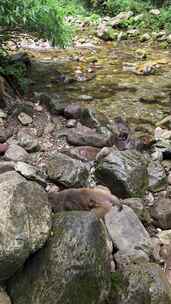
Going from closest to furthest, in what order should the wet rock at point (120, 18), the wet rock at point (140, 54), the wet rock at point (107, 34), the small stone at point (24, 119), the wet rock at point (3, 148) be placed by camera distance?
the wet rock at point (3, 148) → the small stone at point (24, 119) → the wet rock at point (140, 54) → the wet rock at point (107, 34) → the wet rock at point (120, 18)

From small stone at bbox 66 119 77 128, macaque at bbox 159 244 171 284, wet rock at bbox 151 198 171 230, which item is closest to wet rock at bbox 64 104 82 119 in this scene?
small stone at bbox 66 119 77 128

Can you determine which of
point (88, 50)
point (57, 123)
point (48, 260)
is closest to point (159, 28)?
point (88, 50)

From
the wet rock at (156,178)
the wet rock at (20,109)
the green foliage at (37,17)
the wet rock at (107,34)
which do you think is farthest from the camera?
the wet rock at (107,34)

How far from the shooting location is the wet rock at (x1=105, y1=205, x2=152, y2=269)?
12.7ft

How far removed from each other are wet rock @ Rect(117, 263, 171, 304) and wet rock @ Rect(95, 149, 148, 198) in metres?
1.59

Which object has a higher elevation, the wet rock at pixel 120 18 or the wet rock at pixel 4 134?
the wet rock at pixel 4 134

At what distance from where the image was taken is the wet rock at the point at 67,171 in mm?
4879

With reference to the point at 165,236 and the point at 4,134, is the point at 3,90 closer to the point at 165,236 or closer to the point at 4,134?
the point at 4,134

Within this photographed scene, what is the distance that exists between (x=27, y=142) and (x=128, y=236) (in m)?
2.04

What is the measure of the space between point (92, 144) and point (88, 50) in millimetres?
6479

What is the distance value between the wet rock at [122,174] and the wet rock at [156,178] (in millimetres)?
86

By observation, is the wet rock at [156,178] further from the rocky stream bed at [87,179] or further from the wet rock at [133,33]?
the wet rock at [133,33]

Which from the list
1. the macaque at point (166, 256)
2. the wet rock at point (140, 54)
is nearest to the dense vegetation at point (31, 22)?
the macaque at point (166, 256)

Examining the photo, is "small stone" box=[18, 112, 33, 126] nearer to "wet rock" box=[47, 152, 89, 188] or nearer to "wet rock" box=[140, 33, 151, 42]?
"wet rock" box=[47, 152, 89, 188]
